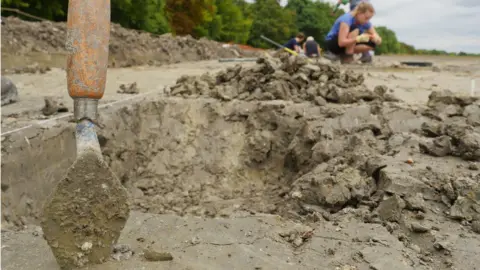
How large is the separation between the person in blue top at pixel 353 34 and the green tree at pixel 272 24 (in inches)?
944

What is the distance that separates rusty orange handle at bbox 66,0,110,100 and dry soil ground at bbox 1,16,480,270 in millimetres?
902

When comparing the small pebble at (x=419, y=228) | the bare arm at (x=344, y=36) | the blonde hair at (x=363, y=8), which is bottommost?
the small pebble at (x=419, y=228)

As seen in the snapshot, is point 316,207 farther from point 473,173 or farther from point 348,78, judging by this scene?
point 348,78

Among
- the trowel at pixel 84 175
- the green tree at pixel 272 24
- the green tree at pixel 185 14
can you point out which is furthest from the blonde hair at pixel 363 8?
the green tree at pixel 272 24

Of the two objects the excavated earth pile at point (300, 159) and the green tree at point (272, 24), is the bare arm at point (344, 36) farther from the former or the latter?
the green tree at point (272, 24)

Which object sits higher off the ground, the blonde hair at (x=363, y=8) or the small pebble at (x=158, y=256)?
the blonde hair at (x=363, y=8)

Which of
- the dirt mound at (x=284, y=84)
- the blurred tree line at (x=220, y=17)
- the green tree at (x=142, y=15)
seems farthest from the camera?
the green tree at (x=142, y=15)

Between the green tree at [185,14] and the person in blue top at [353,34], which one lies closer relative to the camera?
the person in blue top at [353,34]

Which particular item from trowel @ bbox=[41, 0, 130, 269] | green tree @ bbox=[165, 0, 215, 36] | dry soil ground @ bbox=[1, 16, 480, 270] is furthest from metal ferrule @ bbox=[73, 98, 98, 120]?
green tree @ bbox=[165, 0, 215, 36]

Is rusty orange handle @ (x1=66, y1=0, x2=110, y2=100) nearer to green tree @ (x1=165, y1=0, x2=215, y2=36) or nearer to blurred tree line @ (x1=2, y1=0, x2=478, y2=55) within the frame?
blurred tree line @ (x1=2, y1=0, x2=478, y2=55)

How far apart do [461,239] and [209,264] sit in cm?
140

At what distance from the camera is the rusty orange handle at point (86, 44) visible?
2201 millimetres

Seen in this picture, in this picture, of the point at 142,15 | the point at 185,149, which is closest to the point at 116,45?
the point at 185,149

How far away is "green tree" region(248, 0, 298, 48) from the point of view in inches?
1348
